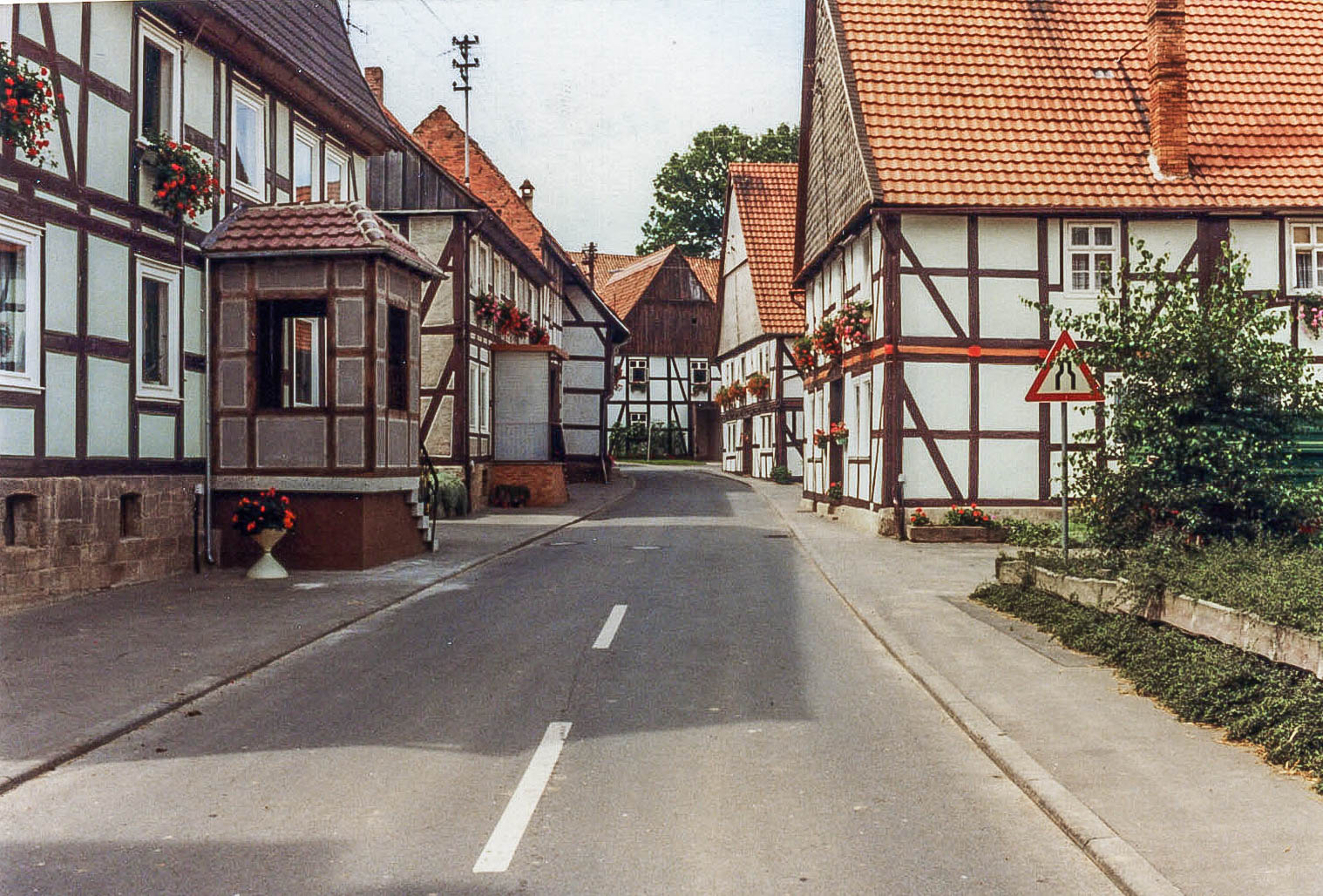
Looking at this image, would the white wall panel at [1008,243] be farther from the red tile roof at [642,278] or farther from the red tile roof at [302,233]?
the red tile roof at [642,278]

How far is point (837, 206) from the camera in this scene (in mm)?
25969

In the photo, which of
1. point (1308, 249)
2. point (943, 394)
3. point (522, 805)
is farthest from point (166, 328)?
point (1308, 249)

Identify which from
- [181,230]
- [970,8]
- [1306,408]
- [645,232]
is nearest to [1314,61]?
[970,8]

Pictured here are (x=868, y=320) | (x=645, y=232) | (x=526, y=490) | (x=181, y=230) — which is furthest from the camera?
(x=645, y=232)

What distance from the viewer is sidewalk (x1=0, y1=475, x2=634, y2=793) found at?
7.39 m

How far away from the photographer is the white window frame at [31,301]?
39.4 feet

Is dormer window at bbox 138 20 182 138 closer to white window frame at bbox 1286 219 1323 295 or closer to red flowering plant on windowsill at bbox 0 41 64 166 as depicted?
red flowering plant on windowsill at bbox 0 41 64 166

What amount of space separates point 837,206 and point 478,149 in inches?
729

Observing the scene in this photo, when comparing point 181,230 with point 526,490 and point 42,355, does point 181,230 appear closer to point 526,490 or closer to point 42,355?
point 42,355

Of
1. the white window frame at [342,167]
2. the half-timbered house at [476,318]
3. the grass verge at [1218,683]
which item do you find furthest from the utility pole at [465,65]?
the grass verge at [1218,683]

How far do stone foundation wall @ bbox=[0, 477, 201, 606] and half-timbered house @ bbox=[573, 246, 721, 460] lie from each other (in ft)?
176

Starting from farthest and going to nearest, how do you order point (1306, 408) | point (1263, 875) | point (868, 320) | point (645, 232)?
point (645, 232) → point (868, 320) → point (1306, 408) → point (1263, 875)

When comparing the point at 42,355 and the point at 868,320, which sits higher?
the point at 868,320

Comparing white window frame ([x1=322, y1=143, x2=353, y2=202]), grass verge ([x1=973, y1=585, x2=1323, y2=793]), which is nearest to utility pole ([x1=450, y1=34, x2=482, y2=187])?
white window frame ([x1=322, y1=143, x2=353, y2=202])
